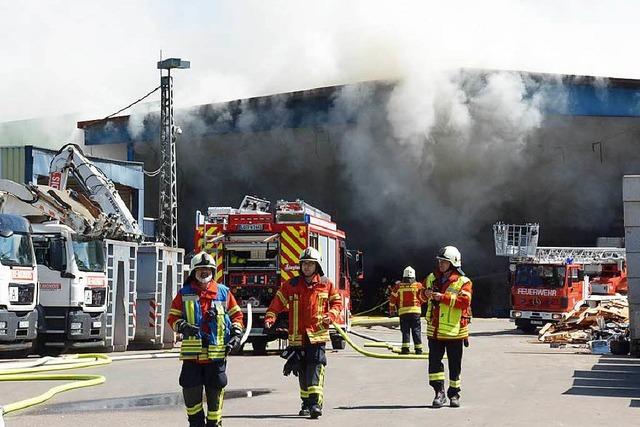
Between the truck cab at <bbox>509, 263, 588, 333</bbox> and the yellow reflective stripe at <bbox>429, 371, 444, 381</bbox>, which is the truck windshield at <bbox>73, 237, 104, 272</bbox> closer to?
the yellow reflective stripe at <bbox>429, 371, 444, 381</bbox>

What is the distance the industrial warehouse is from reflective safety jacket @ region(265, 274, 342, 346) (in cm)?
2

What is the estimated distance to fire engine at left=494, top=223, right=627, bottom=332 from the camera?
103 ft

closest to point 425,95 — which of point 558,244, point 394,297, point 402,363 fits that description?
point 558,244

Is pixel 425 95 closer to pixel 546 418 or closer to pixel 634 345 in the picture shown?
pixel 634 345

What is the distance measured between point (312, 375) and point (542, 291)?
21654mm

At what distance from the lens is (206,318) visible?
8945 millimetres

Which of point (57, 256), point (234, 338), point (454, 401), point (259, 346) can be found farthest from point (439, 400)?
point (57, 256)

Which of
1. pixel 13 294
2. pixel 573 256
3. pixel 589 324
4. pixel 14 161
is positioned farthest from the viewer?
pixel 14 161

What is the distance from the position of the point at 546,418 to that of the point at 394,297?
11.3m

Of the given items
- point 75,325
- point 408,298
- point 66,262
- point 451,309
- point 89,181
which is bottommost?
point 75,325

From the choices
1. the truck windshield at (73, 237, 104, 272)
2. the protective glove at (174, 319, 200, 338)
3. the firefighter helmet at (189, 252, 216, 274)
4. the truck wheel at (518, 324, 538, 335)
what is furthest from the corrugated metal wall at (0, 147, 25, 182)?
the protective glove at (174, 319, 200, 338)

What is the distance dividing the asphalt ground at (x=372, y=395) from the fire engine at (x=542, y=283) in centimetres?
1145

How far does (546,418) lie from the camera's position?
1066 centimetres

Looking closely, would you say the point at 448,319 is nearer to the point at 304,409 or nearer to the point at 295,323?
the point at 295,323
